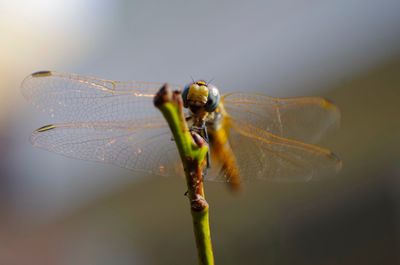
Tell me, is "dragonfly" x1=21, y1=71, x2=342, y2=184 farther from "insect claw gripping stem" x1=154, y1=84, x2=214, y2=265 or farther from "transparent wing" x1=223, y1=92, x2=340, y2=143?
"insect claw gripping stem" x1=154, y1=84, x2=214, y2=265

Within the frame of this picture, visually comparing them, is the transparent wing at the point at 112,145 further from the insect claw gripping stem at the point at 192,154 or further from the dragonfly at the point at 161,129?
the insect claw gripping stem at the point at 192,154

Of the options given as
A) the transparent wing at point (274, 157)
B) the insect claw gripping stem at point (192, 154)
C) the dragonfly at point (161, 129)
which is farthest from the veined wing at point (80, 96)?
the insect claw gripping stem at point (192, 154)

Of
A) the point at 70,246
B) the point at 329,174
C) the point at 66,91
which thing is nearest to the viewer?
the point at 66,91

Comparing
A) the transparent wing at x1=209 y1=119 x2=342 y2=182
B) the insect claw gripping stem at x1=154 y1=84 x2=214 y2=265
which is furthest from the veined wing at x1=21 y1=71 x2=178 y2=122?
the insect claw gripping stem at x1=154 y1=84 x2=214 y2=265

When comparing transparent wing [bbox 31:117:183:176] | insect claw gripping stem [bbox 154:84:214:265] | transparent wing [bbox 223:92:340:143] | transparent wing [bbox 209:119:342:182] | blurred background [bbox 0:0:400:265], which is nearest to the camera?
insect claw gripping stem [bbox 154:84:214:265]

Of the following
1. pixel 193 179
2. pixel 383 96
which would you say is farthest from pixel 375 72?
pixel 193 179

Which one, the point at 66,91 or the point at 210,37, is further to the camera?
the point at 210,37

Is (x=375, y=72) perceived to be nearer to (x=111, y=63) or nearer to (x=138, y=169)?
(x=138, y=169)

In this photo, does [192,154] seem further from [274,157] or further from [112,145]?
[274,157]
